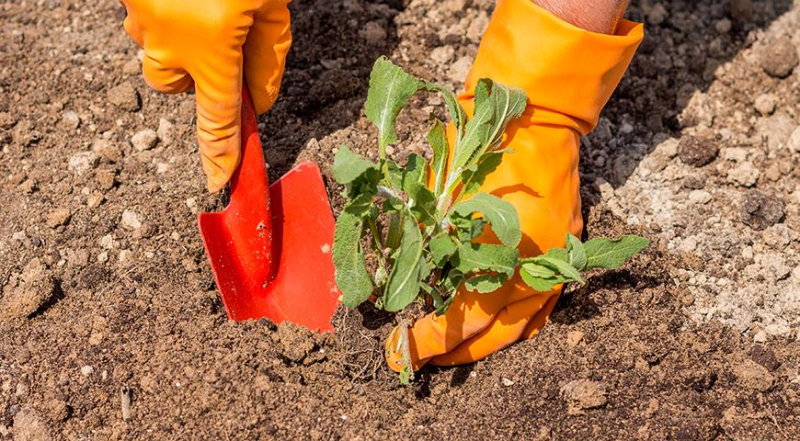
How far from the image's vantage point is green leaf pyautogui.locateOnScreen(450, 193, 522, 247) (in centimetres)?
197

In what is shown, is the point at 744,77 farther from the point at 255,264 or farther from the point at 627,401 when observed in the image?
the point at 255,264

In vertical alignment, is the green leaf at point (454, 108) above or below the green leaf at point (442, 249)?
above

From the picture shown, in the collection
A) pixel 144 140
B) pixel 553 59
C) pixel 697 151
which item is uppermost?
pixel 553 59

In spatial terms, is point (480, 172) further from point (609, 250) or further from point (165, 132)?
point (165, 132)

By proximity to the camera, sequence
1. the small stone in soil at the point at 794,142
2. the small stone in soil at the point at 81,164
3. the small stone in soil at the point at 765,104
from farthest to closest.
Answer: the small stone in soil at the point at 765,104, the small stone in soil at the point at 794,142, the small stone in soil at the point at 81,164

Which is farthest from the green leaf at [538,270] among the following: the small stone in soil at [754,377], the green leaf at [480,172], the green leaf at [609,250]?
the small stone in soil at [754,377]

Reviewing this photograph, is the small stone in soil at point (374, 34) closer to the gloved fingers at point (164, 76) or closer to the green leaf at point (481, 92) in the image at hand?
the gloved fingers at point (164, 76)

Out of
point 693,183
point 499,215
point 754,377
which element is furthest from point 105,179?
point 754,377

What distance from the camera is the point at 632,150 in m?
2.86

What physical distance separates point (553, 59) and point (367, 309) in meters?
0.81

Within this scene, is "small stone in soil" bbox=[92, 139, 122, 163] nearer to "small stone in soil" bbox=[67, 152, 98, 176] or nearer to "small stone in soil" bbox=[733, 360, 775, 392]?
"small stone in soil" bbox=[67, 152, 98, 176]

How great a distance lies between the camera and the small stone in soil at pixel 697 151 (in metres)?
2.82

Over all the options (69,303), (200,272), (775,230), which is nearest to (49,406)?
(69,303)

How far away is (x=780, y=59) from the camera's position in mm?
3080
